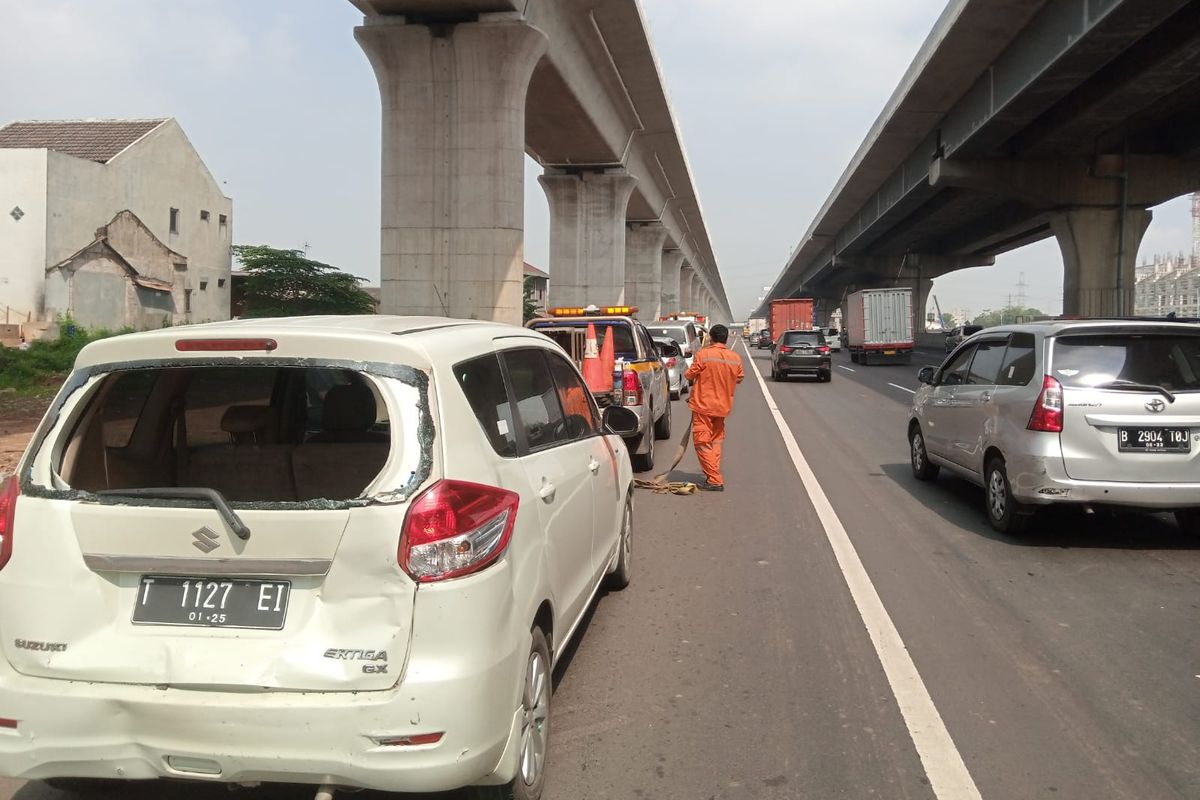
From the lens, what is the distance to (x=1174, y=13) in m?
17.1

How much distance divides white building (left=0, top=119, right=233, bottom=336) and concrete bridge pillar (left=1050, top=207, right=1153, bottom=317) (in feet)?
128

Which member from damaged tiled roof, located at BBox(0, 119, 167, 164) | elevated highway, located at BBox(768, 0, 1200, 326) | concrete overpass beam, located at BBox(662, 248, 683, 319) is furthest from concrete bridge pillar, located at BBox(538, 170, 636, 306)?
concrete overpass beam, located at BBox(662, 248, 683, 319)

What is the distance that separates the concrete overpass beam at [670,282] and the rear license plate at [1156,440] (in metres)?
Result: 58.7

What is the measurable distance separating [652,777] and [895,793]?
90 cm

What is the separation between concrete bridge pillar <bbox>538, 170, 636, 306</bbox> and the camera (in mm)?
33844

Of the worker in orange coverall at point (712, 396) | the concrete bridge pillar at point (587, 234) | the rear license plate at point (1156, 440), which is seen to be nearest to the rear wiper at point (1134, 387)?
the rear license plate at point (1156, 440)

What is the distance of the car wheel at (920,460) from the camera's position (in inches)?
394

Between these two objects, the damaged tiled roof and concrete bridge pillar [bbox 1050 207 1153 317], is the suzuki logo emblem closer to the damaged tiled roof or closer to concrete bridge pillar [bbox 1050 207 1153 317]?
concrete bridge pillar [bbox 1050 207 1153 317]

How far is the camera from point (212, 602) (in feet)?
9.21

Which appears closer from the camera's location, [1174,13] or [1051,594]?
[1051,594]

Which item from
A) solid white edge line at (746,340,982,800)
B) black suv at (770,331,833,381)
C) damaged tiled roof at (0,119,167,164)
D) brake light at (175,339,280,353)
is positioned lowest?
solid white edge line at (746,340,982,800)

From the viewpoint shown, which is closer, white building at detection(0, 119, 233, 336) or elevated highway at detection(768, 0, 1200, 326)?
elevated highway at detection(768, 0, 1200, 326)

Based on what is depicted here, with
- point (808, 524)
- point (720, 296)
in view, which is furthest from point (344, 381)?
point (720, 296)

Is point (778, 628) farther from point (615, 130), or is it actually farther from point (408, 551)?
point (615, 130)
